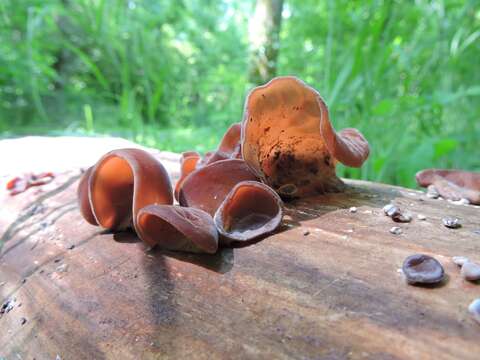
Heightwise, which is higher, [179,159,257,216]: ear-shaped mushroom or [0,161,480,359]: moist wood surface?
[179,159,257,216]: ear-shaped mushroom

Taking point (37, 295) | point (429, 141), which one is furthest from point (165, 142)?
point (37, 295)

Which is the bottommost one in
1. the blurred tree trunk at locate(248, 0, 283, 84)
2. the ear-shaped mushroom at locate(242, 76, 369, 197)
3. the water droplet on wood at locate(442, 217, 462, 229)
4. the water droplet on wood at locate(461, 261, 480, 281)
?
the water droplet on wood at locate(442, 217, 462, 229)

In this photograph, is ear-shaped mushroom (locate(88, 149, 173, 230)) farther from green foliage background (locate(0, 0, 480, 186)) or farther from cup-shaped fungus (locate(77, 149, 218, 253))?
green foliage background (locate(0, 0, 480, 186))

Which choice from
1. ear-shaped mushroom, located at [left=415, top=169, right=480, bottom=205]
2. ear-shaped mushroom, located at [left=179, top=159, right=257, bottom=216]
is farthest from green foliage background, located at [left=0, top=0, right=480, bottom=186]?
ear-shaped mushroom, located at [left=179, top=159, right=257, bottom=216]

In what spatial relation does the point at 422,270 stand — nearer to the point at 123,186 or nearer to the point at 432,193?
the point at 432,193

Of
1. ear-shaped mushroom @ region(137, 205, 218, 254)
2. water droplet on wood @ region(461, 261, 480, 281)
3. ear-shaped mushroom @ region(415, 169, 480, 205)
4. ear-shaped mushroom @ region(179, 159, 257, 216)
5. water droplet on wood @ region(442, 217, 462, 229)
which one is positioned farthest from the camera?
ear-shaped mushroom @ region(415, 169, 480, 205)

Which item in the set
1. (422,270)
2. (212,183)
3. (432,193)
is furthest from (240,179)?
(432,193)

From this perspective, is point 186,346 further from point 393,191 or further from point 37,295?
point 393,191

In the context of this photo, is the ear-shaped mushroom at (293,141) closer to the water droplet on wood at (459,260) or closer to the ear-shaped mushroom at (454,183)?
the ear-shaped mushroom at (454,183)
